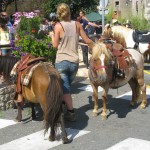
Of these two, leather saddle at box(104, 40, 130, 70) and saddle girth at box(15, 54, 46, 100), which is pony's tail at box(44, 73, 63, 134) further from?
leather saddle at box(104, 40, 130, 70)

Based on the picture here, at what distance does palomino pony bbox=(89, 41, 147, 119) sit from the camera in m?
5.97

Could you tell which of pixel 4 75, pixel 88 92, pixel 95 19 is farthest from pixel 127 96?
pixel 95 19

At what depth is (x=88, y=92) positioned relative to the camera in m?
8.84

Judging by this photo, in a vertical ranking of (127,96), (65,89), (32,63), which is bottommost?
(127,96)

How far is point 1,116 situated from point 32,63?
1.56m

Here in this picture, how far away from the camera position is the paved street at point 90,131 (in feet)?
17.7

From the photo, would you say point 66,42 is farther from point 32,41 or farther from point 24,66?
point 32,41

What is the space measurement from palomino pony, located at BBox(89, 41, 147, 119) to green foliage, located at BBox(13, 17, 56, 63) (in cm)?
168

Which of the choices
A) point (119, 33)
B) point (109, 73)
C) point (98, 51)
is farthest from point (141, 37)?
point (98, 51)

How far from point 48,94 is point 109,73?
145cm

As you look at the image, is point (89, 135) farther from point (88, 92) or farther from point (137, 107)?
point (88, 92)

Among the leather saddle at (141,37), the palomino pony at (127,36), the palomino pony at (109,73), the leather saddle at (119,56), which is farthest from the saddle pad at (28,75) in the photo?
the leather saddle at (141,37)

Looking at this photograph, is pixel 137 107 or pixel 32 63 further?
pixel 137 107

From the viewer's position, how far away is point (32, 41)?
25.2ft
